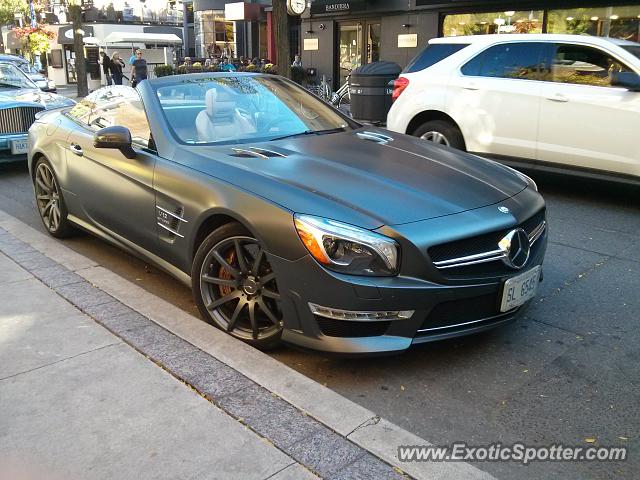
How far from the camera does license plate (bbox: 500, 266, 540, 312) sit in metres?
3.24

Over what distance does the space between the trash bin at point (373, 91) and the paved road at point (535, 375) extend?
6.13 meters

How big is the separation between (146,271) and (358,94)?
6679mm

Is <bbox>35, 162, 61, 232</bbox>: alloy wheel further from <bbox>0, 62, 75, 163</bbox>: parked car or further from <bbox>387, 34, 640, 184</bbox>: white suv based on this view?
<bbox>387, 34, 640, 184</bbox>: white suv

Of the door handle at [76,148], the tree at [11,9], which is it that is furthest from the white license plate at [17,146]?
the tree at [11,9]

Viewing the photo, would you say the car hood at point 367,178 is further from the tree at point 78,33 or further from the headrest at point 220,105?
the tree at point 78,33

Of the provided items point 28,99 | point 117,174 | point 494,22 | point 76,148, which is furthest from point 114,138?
point 494,22

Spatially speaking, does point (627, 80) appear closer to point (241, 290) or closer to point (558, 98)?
point (558, 98)

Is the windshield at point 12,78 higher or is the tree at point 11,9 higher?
the tree at point 11,9

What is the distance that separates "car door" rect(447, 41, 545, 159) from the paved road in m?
2.58

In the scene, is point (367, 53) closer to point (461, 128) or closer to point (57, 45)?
point (461, 128)

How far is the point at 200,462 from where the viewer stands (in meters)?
2.51

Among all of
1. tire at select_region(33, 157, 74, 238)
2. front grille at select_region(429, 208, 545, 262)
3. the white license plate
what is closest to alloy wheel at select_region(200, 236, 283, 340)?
front grille at select_region(429, 208, 545, 262)

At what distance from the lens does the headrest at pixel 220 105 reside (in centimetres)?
442

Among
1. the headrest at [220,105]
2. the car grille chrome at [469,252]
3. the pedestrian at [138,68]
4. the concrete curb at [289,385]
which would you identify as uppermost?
the pedestrian at [138,68]
